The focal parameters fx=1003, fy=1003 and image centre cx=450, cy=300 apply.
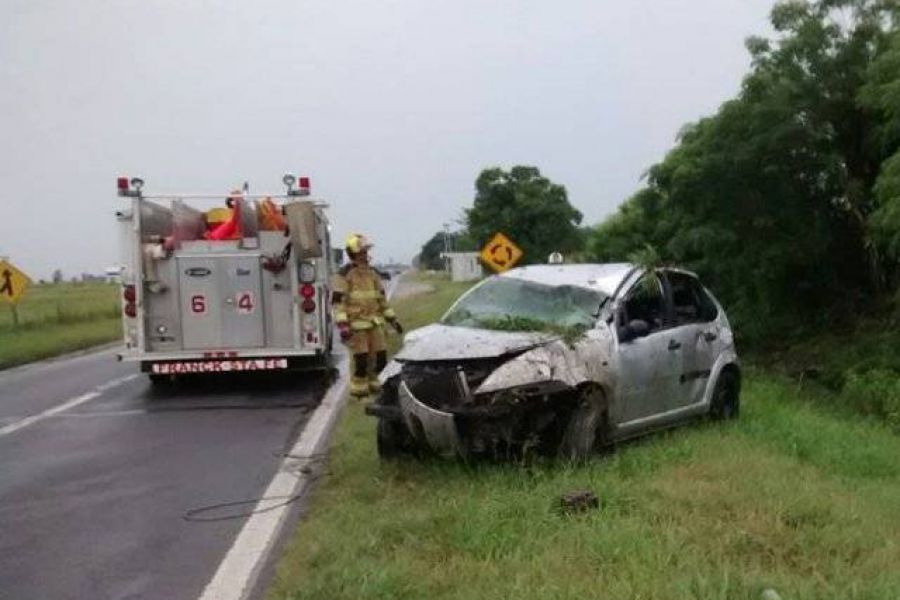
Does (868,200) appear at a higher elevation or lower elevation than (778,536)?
higher

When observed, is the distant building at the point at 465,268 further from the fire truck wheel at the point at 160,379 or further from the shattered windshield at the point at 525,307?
the shattered windshield at the point at 525,307

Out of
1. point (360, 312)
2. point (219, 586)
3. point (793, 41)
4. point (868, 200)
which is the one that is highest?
point (793, 41)

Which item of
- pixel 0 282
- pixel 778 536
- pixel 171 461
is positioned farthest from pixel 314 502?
pixel 0 282

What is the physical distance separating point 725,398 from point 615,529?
14.3ft

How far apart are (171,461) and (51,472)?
962 mm

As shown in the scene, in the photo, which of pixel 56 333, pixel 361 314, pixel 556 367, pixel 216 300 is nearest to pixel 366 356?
pixel 361 314

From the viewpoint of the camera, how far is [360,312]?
10.9 meters

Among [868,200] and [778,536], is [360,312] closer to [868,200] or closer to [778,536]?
[778,536]

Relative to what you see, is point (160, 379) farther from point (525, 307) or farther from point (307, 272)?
point (525, 307)

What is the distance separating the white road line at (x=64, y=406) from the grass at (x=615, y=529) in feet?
15.4

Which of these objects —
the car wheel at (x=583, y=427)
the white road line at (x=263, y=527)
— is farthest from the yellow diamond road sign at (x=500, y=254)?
the car wheel at (x=583, y=427)

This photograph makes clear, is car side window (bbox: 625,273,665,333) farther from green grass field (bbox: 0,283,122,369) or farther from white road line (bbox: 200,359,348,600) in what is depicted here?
green grass field (bbox: 0,283,122,369)

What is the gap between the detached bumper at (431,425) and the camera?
6699mm

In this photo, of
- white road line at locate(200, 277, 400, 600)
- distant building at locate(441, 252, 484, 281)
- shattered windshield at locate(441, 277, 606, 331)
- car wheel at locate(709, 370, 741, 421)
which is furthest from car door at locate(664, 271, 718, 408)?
distant building at locate(441, 252, 484, 281)
